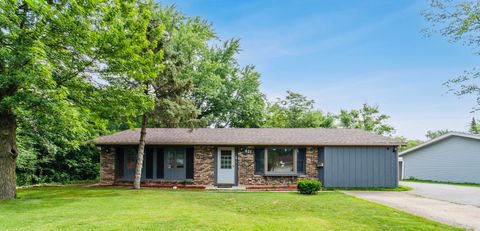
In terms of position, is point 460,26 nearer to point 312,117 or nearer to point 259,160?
point 259,160

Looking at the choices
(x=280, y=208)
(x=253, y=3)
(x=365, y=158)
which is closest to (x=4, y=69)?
(x=280, y=208)

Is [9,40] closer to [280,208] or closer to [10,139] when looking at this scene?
[10,139]

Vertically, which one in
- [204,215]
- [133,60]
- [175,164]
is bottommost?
[204,215]

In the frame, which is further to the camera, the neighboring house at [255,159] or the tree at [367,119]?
the tree at [367,119]

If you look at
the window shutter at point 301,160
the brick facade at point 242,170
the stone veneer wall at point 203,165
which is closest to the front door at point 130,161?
the brick facade at point 242,170

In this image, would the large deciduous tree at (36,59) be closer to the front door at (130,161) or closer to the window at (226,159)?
the front door at (130,161)

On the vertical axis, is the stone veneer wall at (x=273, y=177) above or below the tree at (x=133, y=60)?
below

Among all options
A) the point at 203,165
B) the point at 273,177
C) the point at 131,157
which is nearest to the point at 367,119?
the point at 273,177

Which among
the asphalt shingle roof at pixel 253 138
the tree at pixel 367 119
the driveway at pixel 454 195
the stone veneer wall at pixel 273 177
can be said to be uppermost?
the tree at pixel 367 119

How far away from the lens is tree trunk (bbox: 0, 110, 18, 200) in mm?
10023

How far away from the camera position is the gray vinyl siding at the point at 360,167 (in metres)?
14.9

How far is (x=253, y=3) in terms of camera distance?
51.4ft

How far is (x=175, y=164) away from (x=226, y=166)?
261 cm

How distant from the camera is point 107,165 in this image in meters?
16.1
